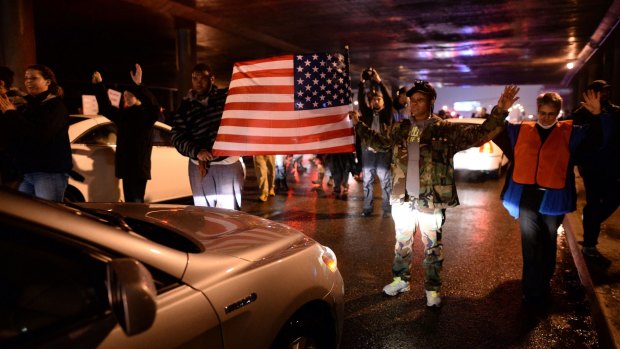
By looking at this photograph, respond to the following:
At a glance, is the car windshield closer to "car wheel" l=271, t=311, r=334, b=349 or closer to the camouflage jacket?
"car wheel" l=271, t=311, r=334, b=349

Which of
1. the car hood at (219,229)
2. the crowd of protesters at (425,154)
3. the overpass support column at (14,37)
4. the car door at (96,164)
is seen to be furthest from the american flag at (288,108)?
the overpass support column at (14,37)

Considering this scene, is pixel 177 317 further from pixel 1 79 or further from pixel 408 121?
pixel 1 79

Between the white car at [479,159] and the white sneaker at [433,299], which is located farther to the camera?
the white car at [479,159]

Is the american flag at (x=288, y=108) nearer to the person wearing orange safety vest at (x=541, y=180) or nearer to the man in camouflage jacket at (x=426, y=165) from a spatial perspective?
the man in camouflage jacket at (x=426, y=165)

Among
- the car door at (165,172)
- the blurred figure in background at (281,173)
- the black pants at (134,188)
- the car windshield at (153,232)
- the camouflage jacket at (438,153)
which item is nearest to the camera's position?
the car windshield at (153,232)

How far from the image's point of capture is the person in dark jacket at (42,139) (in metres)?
4.29

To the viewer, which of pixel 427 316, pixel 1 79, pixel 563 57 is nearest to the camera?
pixel 427 316

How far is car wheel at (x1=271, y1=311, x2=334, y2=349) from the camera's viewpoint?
2432 millimetres

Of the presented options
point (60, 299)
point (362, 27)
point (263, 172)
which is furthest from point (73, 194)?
point (362, 27)

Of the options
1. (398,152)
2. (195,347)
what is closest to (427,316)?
(398,152)

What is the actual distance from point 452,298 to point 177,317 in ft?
10.9

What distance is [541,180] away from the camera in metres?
4.12

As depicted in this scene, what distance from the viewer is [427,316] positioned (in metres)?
4.14

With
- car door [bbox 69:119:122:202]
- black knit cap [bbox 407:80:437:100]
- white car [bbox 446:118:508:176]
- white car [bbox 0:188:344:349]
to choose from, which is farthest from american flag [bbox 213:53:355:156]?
white car [bbox 446:118:508:176]
